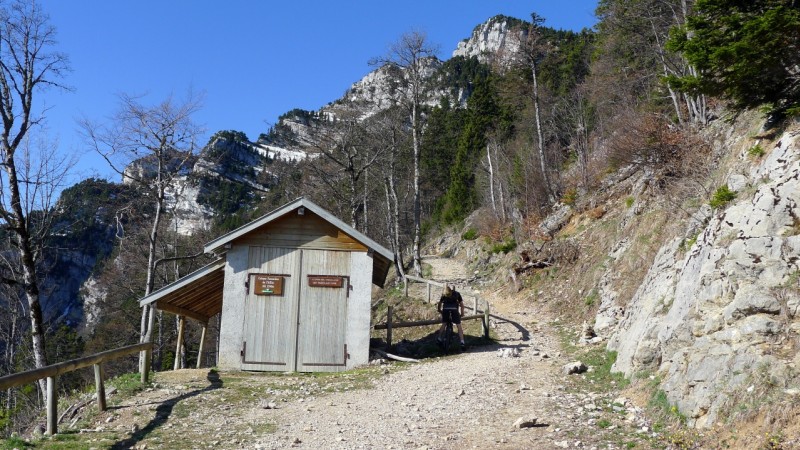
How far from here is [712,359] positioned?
7.58 metres

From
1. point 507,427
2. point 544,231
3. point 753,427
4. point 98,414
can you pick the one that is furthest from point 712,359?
point 544,231

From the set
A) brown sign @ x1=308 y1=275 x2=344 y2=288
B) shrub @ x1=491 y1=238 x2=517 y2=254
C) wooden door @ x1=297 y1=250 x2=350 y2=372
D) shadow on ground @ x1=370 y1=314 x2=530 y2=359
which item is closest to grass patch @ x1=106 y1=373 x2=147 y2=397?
wooden door @ x1=297 y1=250 x2=350 y2=372

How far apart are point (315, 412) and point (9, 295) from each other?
23.6 meters

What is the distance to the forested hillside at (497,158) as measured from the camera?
12.1 meters

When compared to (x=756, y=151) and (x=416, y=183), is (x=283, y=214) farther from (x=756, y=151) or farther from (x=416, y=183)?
(x=416, y=183)

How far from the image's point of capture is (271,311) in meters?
15.0

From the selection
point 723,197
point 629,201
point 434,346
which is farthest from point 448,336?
point 629,201

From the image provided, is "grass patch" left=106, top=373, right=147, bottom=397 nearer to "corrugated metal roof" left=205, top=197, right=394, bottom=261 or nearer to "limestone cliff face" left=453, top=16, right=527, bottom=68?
"corrugated metal roof" left=205, top=197, right=394, bottom=261

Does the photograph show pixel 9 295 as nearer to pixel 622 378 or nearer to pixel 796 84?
pixel 622 378

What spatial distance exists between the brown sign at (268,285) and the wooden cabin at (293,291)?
26mm

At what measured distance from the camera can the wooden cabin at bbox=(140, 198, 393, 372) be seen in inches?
584

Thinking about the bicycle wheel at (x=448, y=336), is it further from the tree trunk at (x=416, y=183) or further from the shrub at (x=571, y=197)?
the shrub at (x=571, y=197)

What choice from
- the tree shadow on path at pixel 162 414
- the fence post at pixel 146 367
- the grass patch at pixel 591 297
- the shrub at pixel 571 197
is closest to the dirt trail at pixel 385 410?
the tree shadow on path at pixel 162 414

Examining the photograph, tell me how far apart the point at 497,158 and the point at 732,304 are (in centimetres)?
3325
